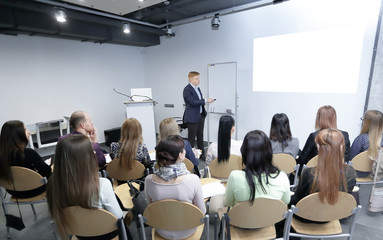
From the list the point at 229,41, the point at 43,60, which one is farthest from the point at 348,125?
the point at 43,60

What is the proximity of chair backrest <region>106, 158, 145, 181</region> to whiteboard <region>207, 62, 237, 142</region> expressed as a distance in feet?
9.53

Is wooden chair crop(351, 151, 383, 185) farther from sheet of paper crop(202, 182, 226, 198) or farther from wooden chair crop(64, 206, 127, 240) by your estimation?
wooden chair crop(64, 206, 127, 240)

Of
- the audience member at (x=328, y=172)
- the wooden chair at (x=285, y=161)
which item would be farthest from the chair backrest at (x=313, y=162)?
the audience member at (x=328, y=172)

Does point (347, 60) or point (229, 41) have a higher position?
point (229, 41)

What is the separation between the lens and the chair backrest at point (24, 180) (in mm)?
1766

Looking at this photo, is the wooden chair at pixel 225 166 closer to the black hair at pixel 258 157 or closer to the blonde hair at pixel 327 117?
the black hair at pixel 258 157

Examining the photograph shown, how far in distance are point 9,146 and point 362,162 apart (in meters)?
3.34

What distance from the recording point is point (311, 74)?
3.45 m

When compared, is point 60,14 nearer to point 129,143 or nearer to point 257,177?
point 129,143

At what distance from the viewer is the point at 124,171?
75.9 inches

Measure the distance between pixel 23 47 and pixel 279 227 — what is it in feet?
17.3

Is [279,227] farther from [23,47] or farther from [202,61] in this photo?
[23,47]

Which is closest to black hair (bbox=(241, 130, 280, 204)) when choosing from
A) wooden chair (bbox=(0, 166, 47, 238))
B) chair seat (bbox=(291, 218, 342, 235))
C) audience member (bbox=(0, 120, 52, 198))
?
chair seat (bbox=(291, 218, 342, 235))

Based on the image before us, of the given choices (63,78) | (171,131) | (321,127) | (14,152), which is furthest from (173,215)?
(63,78)
